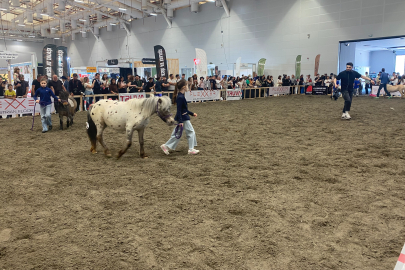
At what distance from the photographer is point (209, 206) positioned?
3.72 m

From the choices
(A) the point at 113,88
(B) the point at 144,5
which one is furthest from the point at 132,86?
(B) the point at 144,5

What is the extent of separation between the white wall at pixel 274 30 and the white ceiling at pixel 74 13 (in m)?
1.45

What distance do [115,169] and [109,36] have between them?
3867cm

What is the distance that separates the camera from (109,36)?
39188mm

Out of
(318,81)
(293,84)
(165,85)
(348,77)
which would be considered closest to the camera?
(348,77)

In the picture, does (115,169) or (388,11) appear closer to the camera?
(115,169)

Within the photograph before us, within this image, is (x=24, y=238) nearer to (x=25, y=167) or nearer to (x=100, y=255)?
(x=100, y=255)

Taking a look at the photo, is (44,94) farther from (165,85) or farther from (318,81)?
(318,81)

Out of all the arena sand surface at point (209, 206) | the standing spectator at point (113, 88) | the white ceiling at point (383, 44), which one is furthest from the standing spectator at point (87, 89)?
the white ceiling at point (383, 44)

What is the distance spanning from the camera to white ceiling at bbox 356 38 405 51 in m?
24.1

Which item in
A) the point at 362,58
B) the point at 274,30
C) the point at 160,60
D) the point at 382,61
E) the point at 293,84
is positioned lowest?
the point at 293,84

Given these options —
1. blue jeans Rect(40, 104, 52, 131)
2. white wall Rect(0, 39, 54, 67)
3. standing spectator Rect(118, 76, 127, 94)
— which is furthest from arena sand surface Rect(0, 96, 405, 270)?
white wall Rect(0, 39, 54, 67)

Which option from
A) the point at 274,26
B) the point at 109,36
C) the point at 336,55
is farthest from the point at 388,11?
the point at 109,36

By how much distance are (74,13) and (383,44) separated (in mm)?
34518
